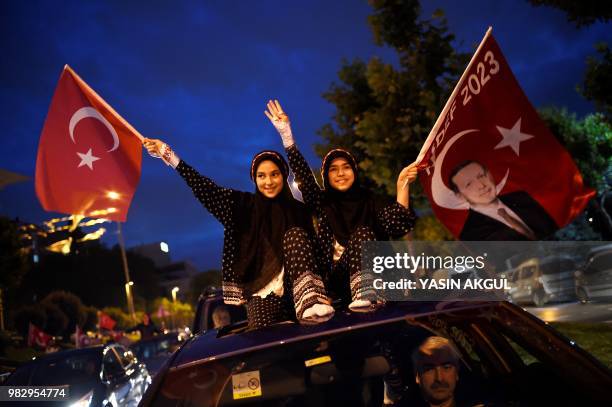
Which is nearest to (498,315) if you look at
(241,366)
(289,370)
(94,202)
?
(289,370)

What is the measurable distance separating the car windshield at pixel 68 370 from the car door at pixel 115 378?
14cm

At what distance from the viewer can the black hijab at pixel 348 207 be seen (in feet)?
14.1

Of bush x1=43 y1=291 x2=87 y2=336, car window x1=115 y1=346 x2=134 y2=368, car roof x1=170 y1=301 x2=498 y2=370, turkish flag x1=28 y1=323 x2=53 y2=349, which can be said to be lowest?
car roof x1=170 y1=301 x2=498 y2=370

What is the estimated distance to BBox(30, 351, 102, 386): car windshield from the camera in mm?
8312

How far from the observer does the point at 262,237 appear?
170 inches

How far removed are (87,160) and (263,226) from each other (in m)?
2.24

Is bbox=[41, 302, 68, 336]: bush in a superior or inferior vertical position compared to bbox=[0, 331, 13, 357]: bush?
superior

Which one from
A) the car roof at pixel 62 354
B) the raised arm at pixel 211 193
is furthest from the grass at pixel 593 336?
the car roof at pixel 62 354

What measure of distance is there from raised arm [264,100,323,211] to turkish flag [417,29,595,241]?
1037 millimetres

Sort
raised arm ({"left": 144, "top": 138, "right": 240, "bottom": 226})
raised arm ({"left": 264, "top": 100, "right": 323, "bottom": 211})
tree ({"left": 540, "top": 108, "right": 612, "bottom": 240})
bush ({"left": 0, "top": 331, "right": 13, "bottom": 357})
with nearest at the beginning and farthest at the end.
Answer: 1. raised arm ({"left": 144, "top": 138, "right": 240, "bottom": 226})
2. raised arm ({"left": 264, "top": 100, "right": 323, "bottom": 211})
3. tree ({"left": 540, "top": 108, "right": 612, "bottom": 240})
4. bush ({"left": 0, "top": 331, "right": 13, "bottom": 357})

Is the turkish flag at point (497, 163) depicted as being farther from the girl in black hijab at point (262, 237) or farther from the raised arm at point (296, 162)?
the girl in black hijab at point (262, 237)

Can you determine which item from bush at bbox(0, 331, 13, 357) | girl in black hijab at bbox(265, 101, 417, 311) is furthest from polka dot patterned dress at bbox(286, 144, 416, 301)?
bush at bbox(0, 331, 13, 357)

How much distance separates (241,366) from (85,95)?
391cm

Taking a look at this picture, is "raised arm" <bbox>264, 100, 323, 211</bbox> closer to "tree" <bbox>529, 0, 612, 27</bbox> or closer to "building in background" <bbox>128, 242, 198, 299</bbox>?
"tree" <bbox>529, 0, 612, 27</bbox>
